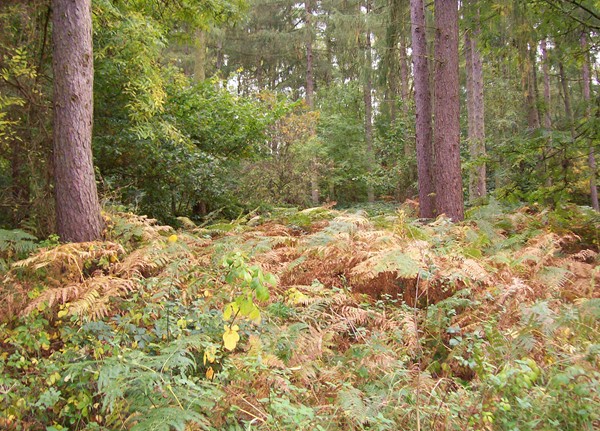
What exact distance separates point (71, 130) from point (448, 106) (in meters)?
5.40

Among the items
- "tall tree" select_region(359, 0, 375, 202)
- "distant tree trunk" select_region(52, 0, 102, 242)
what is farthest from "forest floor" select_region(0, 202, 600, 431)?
"tall tree" select_region(359, 0, 375, 202)

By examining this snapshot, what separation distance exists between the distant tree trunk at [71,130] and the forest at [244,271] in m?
0.02

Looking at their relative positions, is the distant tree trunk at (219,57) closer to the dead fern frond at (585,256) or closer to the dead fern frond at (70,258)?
the dead fern frond at (70,258)

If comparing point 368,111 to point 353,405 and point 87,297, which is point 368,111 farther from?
point 353,405

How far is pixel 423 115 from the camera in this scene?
8461mm

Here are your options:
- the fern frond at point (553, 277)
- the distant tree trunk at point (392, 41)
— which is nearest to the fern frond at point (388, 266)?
the fern frond at point (553, 277)

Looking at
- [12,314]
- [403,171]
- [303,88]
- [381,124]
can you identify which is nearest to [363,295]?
[12,314]

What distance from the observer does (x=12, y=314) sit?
3.37 m

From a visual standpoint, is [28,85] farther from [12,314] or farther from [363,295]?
[363,295]

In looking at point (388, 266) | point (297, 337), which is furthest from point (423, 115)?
point (297, 337)

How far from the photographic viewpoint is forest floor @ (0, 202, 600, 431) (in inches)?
82.6

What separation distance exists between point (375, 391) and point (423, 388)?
0.27 meters

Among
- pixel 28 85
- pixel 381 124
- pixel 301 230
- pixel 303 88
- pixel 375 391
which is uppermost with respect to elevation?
pixel 303 88

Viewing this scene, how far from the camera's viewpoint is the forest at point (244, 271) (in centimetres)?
221
